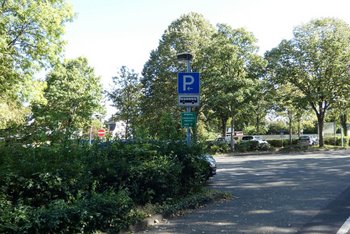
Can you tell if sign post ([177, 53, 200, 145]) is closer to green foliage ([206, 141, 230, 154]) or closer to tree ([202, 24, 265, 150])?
tree ([202, 24, 265, 150])

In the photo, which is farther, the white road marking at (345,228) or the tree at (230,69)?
the tree at (230,69)

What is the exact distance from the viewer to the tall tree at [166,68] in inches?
1522

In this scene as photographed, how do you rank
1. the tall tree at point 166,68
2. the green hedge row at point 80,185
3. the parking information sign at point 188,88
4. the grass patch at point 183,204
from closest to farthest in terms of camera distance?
the green hedge row at point 80,185 → the grass patch at point 183,204 → the parking information sign at point 188,88 → the tall tree at point 166,68

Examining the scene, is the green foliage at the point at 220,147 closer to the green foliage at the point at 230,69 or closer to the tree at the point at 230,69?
the tree at the point at 230,69

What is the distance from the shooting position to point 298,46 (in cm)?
3931

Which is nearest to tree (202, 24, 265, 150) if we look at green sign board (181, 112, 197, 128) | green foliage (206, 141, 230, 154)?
green foliage (206, 141, 230, 154)

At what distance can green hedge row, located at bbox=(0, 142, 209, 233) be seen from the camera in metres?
5.59

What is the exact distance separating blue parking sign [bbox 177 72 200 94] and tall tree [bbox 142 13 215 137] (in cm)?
2610

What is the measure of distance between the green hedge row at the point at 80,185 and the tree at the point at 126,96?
34.3m

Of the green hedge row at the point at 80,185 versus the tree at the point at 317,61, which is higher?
the tree at the point at 317,61

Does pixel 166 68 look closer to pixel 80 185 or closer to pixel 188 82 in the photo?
pixel 188 82

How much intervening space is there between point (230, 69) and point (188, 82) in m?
26.1

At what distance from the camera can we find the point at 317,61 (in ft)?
125

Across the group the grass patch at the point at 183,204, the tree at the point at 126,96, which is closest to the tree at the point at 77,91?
the tree at the point at 126,96
